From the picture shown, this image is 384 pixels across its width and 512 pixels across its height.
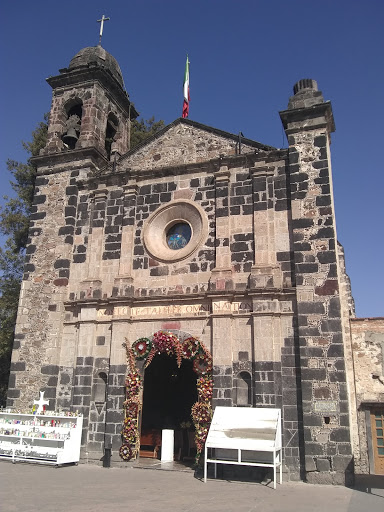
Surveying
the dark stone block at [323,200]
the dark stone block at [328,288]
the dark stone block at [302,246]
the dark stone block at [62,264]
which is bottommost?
the dark stone block at [328,288]

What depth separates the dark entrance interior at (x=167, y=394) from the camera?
47.6 ft

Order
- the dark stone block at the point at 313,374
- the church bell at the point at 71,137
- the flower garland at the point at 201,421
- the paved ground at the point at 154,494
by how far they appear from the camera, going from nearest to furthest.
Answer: the paved ground at the point at 154,494, the dark stone block at the point at 313,374, the flower garland at the point at 201,421, the church bell at the point at 71,137

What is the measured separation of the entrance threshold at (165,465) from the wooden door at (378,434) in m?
4.70

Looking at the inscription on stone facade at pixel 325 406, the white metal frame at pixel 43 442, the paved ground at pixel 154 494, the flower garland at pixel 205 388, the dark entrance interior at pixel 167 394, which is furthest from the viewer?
the dark entrance interior at pixel 167 394

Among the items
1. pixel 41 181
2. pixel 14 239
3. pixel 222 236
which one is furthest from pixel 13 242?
pixel 222 236

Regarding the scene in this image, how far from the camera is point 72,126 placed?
15.9 m

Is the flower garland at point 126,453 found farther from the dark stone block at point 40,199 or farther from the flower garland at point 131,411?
the dark stone block at point 40,199

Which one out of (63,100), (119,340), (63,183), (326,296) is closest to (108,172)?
(63,183)

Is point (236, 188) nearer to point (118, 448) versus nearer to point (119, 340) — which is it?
point (119, 340)

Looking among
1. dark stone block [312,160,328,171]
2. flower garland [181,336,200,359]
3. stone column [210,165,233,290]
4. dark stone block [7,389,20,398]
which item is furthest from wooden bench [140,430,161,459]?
dark stone block [312,160,328,171]

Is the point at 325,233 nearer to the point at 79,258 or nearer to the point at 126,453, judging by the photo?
the point at 79,258

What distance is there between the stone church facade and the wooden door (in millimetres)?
517

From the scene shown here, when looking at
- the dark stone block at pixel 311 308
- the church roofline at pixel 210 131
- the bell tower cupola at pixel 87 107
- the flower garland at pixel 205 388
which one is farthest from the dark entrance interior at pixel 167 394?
the bell tower cupola at pixel 87 107

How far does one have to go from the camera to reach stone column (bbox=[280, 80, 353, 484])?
1009 centimetres
